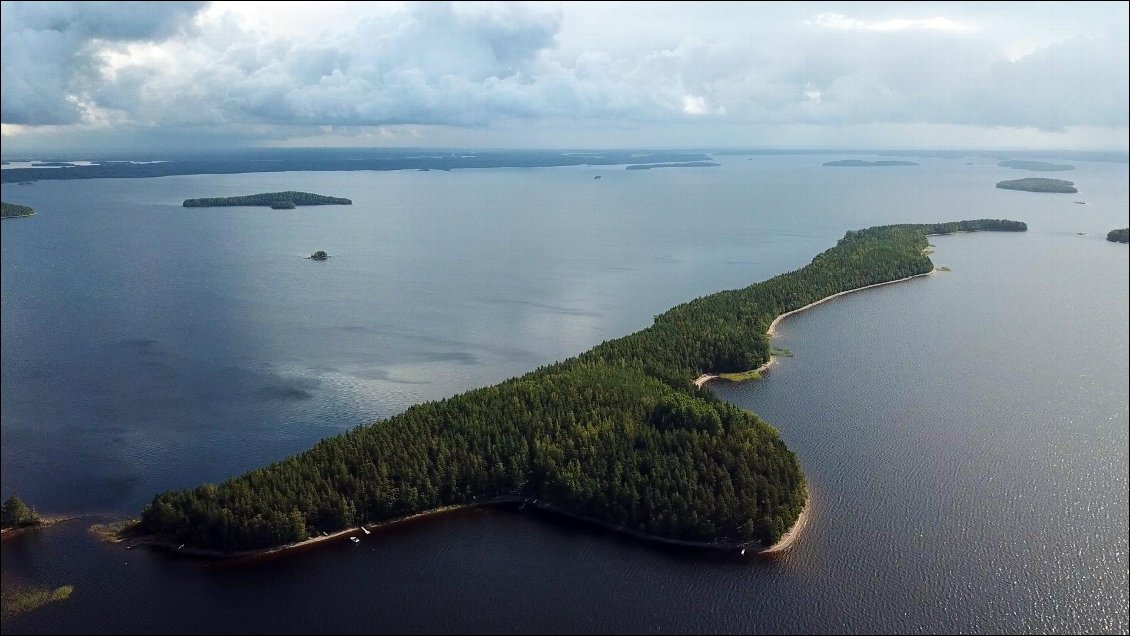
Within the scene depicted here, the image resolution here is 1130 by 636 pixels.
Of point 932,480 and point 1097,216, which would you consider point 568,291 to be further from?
point 1097,216

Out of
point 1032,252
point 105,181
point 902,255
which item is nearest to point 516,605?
point 902,255

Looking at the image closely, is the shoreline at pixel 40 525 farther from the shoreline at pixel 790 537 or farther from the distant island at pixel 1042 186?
the distant island at pixel 1042 186

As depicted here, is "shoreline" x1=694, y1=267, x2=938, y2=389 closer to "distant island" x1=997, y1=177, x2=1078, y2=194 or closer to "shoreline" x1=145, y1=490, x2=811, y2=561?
"shoreline" x1=145, y1=490, x2=811, y2=561

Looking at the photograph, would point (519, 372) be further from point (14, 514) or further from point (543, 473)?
point (14, 514)

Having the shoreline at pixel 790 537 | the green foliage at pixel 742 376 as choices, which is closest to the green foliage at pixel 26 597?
the shoreline at pixel 790 537

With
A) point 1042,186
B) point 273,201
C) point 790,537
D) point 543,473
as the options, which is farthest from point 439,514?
point 1042,186
